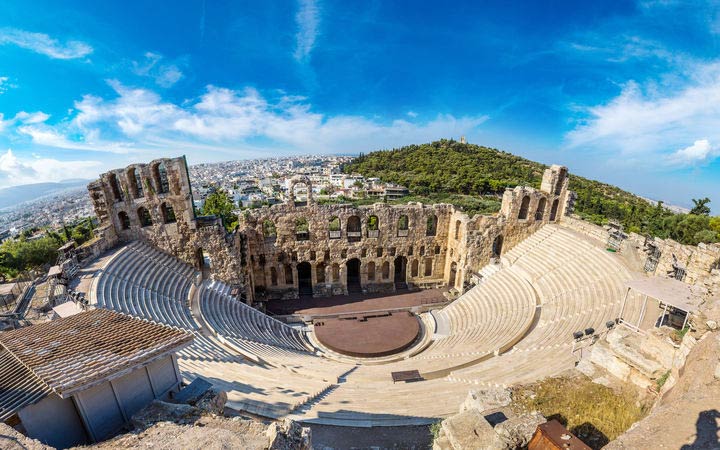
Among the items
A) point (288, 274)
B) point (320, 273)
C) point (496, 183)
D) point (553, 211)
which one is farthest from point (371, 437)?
point (496, 183)

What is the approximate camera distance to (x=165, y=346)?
702 cm

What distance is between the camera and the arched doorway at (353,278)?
27062mm

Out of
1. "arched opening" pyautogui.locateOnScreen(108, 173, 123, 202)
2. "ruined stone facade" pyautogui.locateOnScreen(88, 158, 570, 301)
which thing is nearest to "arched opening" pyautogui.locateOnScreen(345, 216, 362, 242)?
"ruined stone facade" pyautogui.locateOnScreen(88, 158, 570, 301)

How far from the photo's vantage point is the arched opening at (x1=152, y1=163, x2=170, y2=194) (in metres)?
20.2

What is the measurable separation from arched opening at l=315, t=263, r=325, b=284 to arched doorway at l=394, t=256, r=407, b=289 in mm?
6572

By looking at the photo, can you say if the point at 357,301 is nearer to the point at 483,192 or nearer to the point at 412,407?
the point at 412,407

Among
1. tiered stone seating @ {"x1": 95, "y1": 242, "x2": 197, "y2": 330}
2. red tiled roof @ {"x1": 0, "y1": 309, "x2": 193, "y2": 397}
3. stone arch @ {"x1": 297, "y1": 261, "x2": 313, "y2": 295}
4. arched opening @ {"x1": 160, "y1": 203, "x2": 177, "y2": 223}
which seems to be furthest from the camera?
stone arch @ {"x1": 297, "y1": 261, "x2": 313, "y2": 295}

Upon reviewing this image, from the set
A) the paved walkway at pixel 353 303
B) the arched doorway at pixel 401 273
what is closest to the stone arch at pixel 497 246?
A: the paved walkway at pixel 353 303

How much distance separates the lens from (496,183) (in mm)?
63500

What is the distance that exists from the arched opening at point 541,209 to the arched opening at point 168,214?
28.0 m

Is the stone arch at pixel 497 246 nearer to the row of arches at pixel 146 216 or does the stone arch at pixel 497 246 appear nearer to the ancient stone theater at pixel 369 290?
the ancient stone theater at pixel 369 290

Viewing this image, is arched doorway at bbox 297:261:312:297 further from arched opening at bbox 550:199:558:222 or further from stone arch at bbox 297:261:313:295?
arched opening at bbox 550:199:558:222

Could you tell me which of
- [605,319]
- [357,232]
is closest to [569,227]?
[605,319]

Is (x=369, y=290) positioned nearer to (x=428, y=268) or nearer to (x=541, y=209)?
(x=428, y=268)
